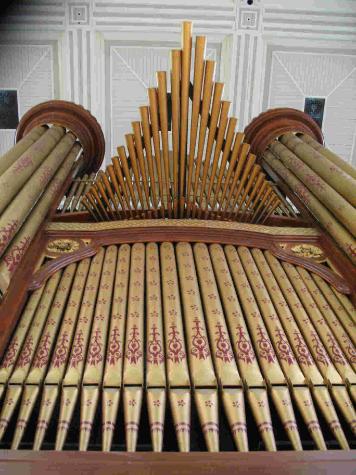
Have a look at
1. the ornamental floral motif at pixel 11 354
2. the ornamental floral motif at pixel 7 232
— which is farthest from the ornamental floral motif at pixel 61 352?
the ornamental floral motif at pixel 7 232

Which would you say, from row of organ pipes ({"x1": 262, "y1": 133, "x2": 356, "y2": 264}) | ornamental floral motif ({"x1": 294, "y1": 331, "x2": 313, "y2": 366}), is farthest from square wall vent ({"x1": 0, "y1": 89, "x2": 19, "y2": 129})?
ornamental floral motif ({"x1": 294, "y1": 331, "x2": 313, "y2": 366})

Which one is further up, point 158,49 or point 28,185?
point 158,49

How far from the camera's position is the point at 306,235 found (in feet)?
8.59

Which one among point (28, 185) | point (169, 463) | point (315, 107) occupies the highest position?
point (315, 107)

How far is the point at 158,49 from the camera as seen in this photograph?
4.54 m

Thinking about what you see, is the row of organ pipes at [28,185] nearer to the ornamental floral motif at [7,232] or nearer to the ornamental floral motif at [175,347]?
the ornamental floral motif at [7,232]

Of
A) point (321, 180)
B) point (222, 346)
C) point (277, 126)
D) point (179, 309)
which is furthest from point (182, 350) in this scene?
point (277, 126)

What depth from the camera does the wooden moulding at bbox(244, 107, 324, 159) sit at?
3727 millimetres

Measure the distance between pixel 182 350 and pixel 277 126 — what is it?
2.51 m

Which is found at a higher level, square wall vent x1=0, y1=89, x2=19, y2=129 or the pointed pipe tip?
square wall vent x1=0, y1=89, x2=19, y2=129

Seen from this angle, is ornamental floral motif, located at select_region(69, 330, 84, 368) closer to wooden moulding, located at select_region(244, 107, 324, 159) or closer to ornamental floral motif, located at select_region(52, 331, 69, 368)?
ornamental floral motif, located at select_region(52, 331, 69, 368)

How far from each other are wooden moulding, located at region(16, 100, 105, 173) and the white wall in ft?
3.04

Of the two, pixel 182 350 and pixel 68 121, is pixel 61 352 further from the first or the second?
pixel 68 121

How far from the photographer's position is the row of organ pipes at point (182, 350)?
1.48m
